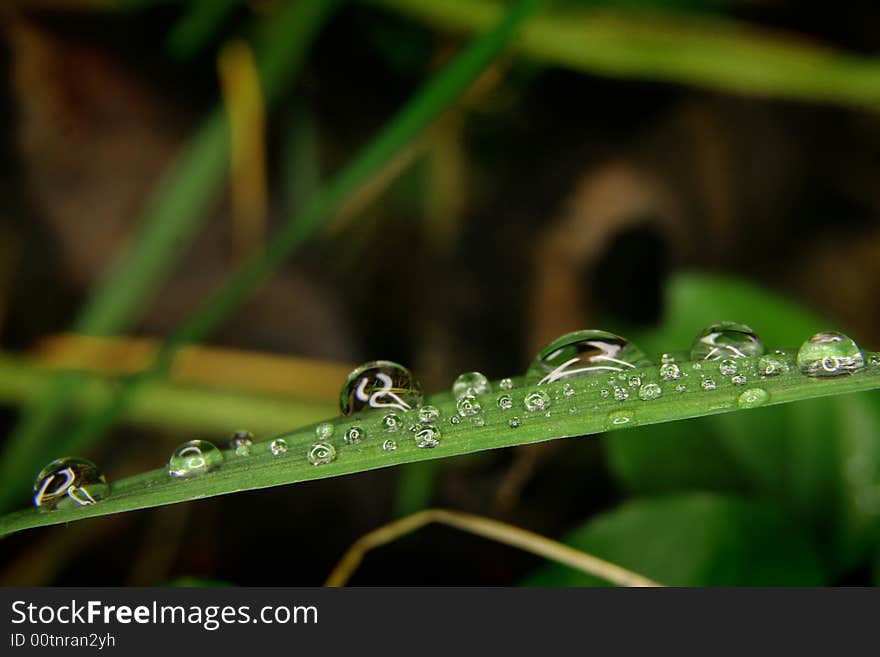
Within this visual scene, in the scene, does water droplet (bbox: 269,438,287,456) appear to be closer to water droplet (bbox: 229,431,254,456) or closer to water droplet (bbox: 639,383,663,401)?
water droplet (bbox: 229,431,254,456)

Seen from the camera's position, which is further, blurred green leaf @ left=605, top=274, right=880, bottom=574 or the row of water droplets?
blurred green leaf @ left=605, top=274, right=880, bottom=574

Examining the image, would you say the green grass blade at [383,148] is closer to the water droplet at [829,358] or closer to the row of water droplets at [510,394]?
the row of water droplets at [510,394]

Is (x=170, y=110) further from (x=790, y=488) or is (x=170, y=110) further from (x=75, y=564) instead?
(x=790, y=488)

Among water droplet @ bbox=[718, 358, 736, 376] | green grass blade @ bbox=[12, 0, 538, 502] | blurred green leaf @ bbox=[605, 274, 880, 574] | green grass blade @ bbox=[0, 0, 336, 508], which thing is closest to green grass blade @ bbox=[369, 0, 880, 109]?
green grass blade @ bbox=[0, 0, 336, 508]

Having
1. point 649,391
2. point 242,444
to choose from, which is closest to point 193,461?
point 242,444

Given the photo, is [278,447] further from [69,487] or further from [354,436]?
[69,487]

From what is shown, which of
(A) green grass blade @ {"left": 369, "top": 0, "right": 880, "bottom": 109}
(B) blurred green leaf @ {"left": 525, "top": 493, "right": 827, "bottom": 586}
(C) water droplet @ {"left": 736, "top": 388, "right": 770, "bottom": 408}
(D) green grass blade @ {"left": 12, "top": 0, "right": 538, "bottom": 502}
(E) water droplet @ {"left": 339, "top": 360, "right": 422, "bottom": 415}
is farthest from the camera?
(A) green grass blade @ {"left": 369, "top": 0, "right": 880, "bottom": 109}

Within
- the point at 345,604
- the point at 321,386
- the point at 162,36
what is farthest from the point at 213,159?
the point at 345,604
